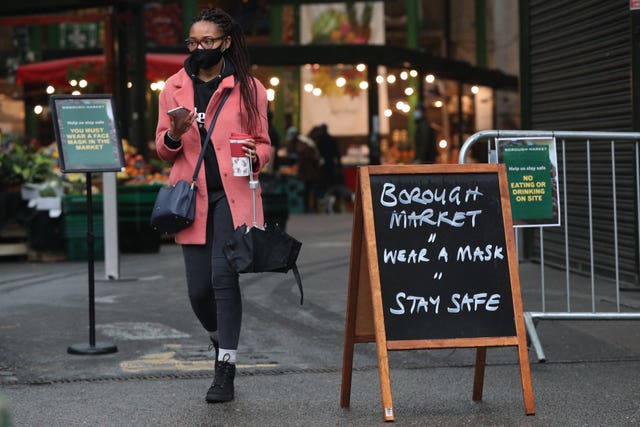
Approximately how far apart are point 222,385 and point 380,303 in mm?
1000

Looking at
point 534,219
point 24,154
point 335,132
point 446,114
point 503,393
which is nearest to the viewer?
point 503,393

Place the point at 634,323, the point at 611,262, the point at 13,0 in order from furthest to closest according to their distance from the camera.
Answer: the point at 13,0 < the point at 611,262 < the point at 634,323

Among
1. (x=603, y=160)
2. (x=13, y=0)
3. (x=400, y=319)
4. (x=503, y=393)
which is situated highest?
(x=13, y=0)

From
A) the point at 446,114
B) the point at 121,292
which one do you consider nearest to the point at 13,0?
the point at 121,292

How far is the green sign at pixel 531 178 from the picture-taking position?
768 centimetres

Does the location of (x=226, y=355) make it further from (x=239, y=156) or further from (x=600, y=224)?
(x=600, y=224)

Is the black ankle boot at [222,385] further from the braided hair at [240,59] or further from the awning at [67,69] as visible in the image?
the awning at [67,69]

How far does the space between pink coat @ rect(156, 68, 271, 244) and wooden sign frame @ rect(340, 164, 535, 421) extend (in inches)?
22.6

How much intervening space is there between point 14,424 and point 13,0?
11.0m

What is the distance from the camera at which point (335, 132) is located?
86.4 feet

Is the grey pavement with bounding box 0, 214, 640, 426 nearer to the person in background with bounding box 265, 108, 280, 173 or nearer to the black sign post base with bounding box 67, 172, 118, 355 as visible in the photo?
the black sign post base with bounding box 67, 172, 118, 355

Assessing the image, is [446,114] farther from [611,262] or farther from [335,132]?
[611,262]

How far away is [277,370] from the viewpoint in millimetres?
7301

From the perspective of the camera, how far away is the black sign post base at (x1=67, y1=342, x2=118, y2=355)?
7.83 meters
